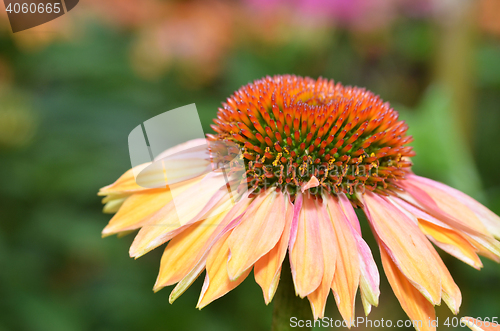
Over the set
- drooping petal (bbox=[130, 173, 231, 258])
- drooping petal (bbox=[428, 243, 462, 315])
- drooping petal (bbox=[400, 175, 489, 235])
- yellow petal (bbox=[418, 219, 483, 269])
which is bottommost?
drooping petal (bbox=[428, 243, 462, 315])

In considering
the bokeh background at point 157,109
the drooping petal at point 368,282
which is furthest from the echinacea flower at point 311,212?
the bokeh background at point 157,109

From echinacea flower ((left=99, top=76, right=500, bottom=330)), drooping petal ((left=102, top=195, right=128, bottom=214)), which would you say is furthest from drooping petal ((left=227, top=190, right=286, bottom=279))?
drooping petal ((left=102, top=195, right=128, bottom=214))

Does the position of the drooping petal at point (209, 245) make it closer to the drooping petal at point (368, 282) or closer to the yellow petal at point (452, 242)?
the drooping petal at point (368, 282)

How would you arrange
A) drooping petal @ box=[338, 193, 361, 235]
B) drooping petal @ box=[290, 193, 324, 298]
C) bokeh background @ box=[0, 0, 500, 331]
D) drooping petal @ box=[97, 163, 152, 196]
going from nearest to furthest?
drooping petal @ box=[290, 193, 324, 298], drooping petal @ box=[338, 193, 361, 235], drooping petal @ box=[97, 163, 152, 196], bokeh background @ box=[0, 0, 500, 331]

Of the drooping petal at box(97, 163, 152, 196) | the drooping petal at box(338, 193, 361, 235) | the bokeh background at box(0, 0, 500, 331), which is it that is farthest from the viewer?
the bokeh background at box(0, 0, 500, 331)

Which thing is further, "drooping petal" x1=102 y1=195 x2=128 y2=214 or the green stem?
"drooping petal" x1=102 y1=195 x2=128 y2=214

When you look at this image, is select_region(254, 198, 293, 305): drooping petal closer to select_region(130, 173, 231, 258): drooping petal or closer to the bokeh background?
select_region(130, 173, 231, 258): drooping petal

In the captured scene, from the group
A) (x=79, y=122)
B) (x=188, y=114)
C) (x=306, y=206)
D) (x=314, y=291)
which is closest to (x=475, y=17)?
(x=188, y=114)

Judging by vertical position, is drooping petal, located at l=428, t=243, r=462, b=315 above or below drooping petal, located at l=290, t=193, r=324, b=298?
below
